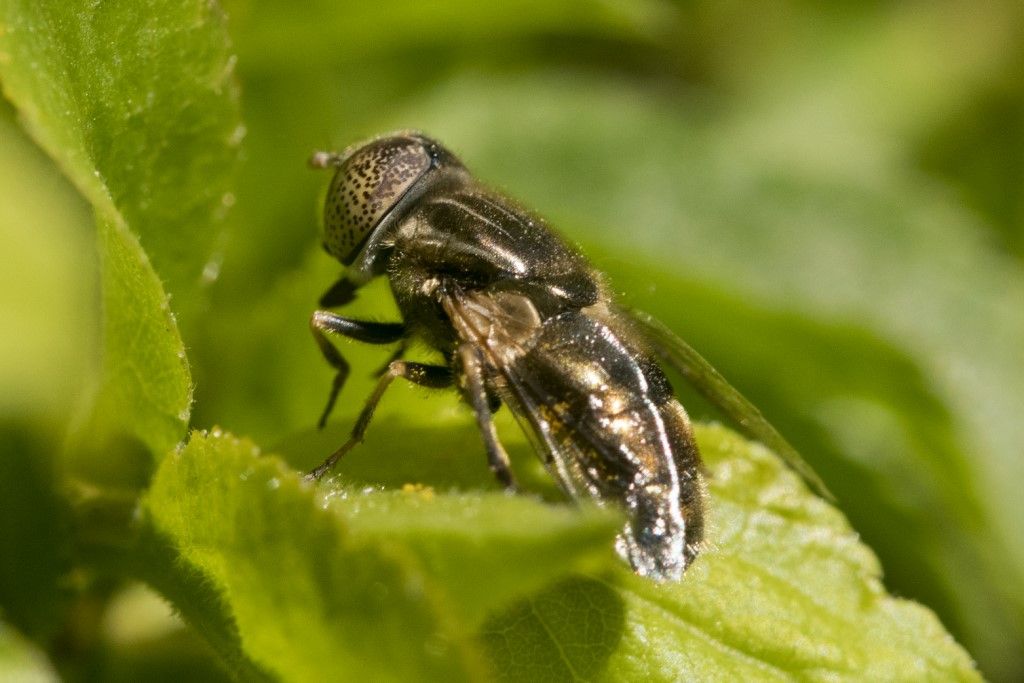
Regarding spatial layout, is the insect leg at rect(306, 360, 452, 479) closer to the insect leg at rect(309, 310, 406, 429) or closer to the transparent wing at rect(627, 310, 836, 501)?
the insect leg at rect(309, 310, 406, 429)

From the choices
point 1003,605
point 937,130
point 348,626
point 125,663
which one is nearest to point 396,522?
point 348,626

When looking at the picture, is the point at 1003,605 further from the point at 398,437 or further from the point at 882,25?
the point at 882,25

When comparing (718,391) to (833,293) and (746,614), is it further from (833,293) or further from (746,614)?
(833,293)

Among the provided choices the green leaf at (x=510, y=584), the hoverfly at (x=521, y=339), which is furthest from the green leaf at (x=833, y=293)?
the green leaf at (x=510, y=584)

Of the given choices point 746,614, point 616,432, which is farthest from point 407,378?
point 746,614

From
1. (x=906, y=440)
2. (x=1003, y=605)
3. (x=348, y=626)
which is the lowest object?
(x=1003, y=605)

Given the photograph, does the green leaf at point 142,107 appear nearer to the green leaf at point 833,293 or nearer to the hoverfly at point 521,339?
the hoverfly at point 521,339

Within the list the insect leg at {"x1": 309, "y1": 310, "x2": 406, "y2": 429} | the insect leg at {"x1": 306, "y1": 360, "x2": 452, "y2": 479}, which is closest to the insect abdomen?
the insect leg at {"x1": 306, "y1": 360, "x2": 452, "y2": 479}
